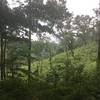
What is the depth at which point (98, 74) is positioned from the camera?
1764 centimetres

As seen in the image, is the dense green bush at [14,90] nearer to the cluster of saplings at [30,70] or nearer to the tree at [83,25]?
the cluster of saplings at [30,70]

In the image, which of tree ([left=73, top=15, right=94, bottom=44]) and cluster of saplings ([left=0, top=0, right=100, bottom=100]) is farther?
tree ([left=73, top=15, right=94, bottom=44])

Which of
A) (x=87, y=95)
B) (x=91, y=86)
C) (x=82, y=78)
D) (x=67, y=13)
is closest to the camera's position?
(x=87, y=95)

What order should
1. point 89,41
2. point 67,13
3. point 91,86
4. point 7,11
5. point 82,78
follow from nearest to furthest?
point 91,86 < point 82,78 < point 7,11 < point 67,13 < point 89,41

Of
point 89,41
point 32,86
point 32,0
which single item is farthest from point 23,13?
point 89,41

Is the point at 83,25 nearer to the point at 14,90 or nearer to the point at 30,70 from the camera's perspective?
the point at 30,70

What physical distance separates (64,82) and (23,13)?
11416mm

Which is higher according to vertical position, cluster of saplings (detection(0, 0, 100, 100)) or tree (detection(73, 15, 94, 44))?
tree (detection(73, 15, 94, 44))

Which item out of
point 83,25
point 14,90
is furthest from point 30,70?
point 83,25

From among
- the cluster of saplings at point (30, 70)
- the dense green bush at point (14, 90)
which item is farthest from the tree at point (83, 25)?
the dense green bush at point (14, 90)

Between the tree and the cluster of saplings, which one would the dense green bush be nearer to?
the cluster of saplings

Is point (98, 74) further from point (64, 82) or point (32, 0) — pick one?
point (32, 0)

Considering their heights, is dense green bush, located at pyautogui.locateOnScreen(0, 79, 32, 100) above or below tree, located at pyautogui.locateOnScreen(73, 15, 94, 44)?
below

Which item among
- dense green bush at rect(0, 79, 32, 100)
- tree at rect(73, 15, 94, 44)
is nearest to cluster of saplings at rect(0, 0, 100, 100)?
dense green bush at rect(0, 79, 32, 100)
